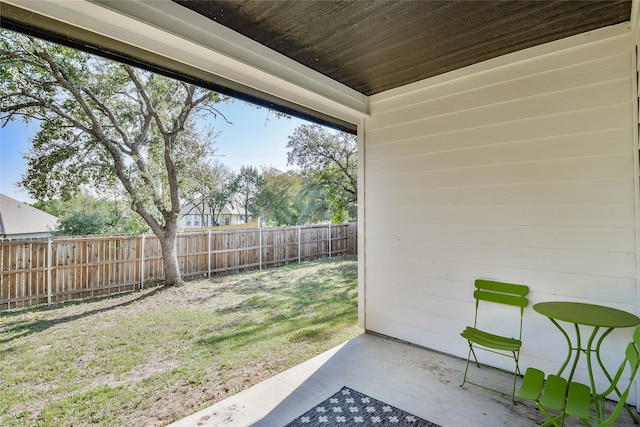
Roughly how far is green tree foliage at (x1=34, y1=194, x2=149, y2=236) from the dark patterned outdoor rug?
431 centimetres

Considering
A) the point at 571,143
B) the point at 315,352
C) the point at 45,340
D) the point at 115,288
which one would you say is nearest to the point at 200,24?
the point at 571,143

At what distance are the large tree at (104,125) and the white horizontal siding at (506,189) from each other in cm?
299

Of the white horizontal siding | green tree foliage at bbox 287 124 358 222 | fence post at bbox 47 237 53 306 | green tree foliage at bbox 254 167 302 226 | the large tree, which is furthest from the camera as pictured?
green tree foliage at bbox 254 167 302 226

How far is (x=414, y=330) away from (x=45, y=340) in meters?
3.94

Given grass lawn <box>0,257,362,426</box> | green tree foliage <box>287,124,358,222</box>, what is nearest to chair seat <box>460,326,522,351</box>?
grass lawn <box>0,257,362,426</box>

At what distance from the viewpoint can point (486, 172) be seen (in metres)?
2.42

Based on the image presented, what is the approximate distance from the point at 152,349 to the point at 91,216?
9.10 feet

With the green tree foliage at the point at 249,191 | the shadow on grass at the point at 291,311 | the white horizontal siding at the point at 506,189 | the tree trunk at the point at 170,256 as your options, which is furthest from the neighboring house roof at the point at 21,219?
the green tree foliage at the point at 249,191

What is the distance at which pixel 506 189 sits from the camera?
7.61 feet

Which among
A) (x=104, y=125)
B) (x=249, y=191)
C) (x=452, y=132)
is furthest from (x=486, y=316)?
(x=249, y=191)

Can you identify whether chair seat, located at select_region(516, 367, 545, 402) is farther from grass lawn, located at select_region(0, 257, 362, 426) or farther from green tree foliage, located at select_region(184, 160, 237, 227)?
green tree foliage, located at select_region(184, 160, 237, 227)

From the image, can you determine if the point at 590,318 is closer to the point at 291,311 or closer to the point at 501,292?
the point at 501,292

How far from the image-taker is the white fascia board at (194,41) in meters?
1.35

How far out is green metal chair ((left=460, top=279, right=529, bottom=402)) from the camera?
202cm
